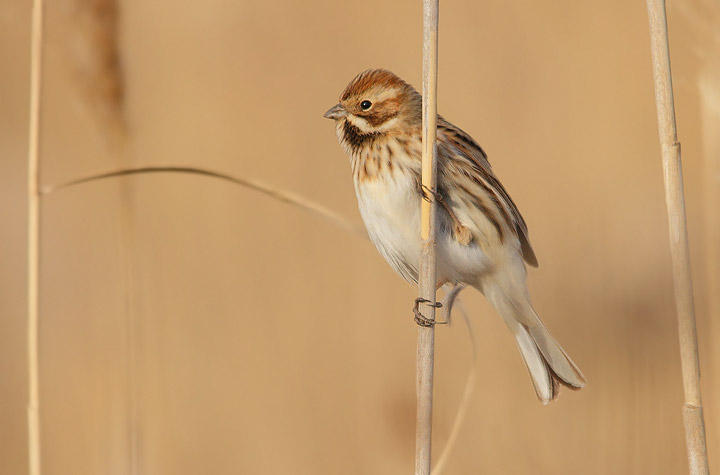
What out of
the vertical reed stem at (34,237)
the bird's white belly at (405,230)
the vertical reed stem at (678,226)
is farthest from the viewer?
the bird's white belly at (405,230)

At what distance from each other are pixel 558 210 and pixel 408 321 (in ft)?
2.67

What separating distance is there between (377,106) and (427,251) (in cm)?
73

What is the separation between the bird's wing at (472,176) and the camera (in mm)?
2425

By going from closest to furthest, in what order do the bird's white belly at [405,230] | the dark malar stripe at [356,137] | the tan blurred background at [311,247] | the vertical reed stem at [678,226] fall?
1. the vertical reed stem at [678,226]
2. the bird's white belly at [405,230]
3. the dark malar stripe at [356,137]
4. the tan blurred background at [311,247]

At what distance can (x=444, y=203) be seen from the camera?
2.33 metres

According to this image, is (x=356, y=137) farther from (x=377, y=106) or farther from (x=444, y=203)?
(x=444, y=203)

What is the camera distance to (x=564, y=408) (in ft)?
10.2

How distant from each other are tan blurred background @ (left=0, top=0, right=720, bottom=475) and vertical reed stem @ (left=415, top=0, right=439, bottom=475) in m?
0.70

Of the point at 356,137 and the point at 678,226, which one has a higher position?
the point at 356,137

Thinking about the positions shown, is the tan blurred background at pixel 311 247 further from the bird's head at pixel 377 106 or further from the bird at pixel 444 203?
the bird's head at pixel 377 106

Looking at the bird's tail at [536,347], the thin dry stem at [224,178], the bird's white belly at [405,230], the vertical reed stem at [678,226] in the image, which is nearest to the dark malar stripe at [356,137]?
the bird's white belly at [405,230]

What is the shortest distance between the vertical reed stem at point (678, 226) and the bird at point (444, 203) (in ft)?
2.34

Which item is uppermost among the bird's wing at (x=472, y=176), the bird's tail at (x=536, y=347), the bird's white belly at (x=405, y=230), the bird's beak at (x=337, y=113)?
the bird's beak at (x=337, y=113)

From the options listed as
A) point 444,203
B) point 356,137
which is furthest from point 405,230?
point 356,137
